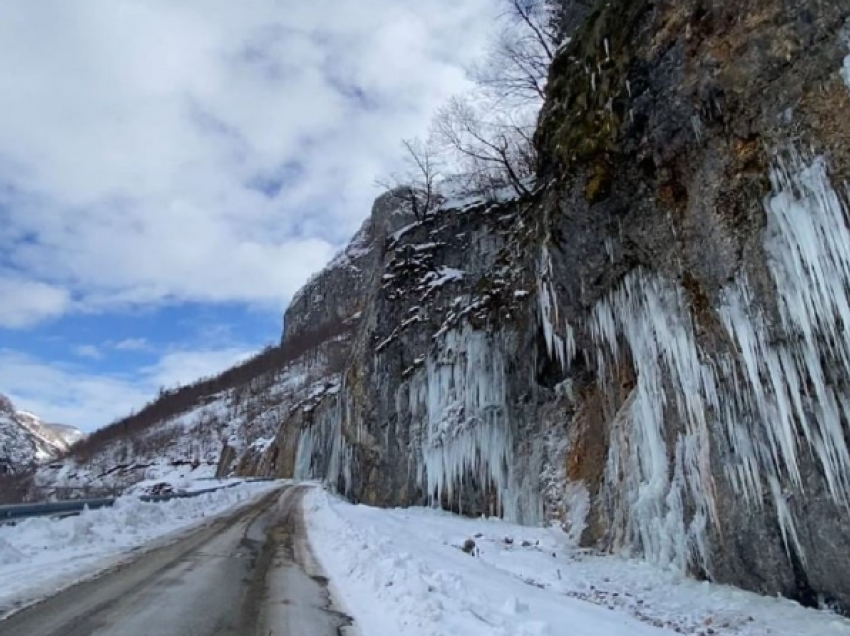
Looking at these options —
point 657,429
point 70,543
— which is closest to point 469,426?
point 657,429

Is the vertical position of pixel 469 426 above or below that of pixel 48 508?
above

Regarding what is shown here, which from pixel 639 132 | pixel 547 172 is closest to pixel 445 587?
pixel 639 132

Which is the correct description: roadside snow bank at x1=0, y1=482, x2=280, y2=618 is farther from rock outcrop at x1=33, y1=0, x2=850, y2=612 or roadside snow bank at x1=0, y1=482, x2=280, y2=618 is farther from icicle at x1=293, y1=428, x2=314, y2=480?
icicle at x1=293, y1=428, x2=314, y2=480

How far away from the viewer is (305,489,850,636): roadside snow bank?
4719mm

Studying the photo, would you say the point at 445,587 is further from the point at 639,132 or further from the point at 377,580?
the point at 639,132

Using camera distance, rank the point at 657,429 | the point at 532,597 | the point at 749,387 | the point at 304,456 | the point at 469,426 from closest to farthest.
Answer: the point at 532,597 → the point at 749,387 → the point at 657,429 → the point at 469,426 → the point at 304,456

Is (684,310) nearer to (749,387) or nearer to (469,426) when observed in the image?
(749,387)

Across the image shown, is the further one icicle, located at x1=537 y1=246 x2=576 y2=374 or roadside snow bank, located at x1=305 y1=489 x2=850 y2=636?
icicle, located at x1=537 y1=246 x2=576 y2=374

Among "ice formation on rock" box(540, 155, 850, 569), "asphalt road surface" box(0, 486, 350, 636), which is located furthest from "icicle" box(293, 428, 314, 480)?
"ice formation on rock" box(540, 155, 850, 569)

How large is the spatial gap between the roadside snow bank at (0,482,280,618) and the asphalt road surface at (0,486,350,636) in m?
0.41

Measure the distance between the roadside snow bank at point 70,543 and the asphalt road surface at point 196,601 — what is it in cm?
41

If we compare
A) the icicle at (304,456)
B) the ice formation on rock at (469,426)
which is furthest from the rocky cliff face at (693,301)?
the icicle at (304,456)

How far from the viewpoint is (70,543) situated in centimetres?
954

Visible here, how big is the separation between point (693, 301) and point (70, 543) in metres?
10.6
